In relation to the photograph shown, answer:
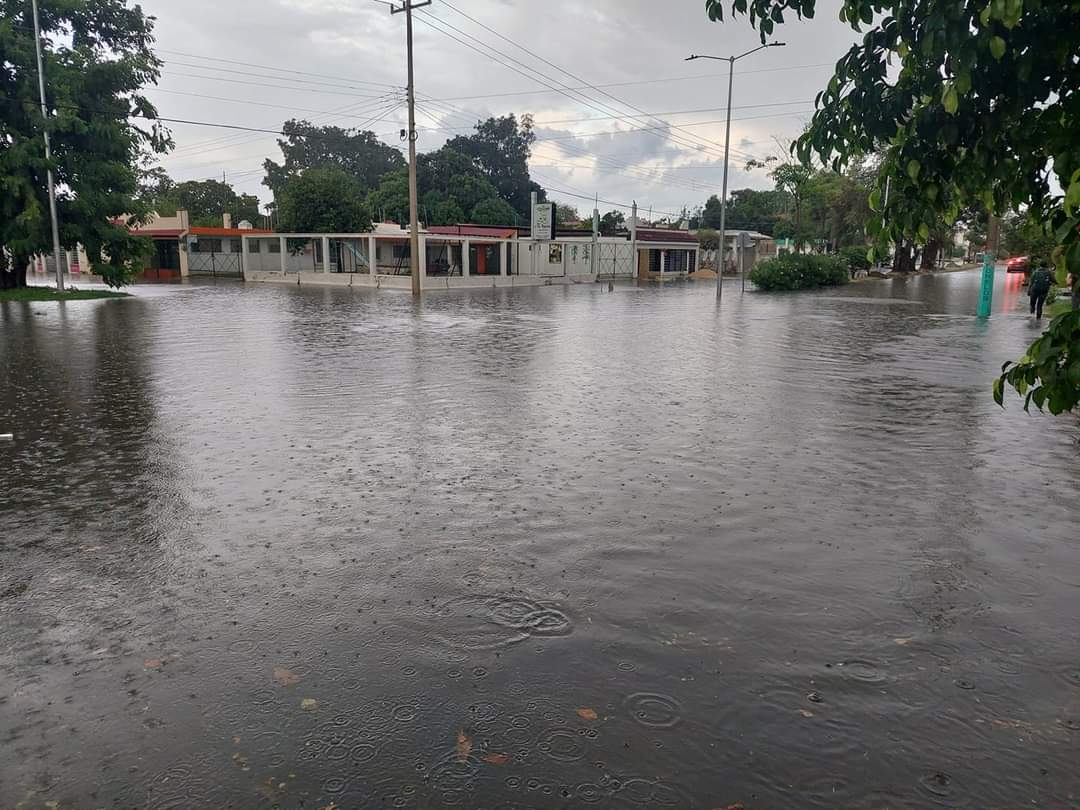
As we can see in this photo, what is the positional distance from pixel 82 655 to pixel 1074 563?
6.16 m


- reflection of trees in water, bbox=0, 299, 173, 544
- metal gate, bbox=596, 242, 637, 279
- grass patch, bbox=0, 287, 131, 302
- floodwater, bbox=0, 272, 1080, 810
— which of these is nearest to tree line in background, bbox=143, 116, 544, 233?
metal gate, bbox=596, 242, 637, 279

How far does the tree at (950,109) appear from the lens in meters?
3.16

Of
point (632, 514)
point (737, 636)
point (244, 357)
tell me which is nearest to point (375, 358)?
point (244, 357)

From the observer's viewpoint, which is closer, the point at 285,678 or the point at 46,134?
the point at 285,678

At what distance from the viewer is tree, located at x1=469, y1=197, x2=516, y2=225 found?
76.9 m

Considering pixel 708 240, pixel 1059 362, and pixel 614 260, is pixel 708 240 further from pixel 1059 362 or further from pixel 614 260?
pixel 1059 362

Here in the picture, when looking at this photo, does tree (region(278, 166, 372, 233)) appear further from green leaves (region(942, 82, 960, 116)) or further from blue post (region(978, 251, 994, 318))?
green leaves (region(942, 82, 960, 116))

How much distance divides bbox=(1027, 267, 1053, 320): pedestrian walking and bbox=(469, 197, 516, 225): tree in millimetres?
56419

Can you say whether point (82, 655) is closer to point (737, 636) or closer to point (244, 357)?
point (737, 636)

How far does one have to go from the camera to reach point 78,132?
33281 millimetres

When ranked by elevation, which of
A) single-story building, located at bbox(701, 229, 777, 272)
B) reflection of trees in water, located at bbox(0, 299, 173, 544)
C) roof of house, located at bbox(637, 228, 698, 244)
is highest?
roof of house, located at bbox(637, 228, 698, 244)

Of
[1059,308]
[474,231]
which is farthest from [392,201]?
[1059,308]

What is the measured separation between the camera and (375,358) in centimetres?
1586

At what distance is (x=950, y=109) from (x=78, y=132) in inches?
1475
